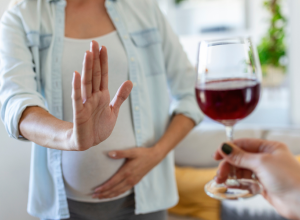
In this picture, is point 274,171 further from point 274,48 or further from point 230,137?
point 274,48

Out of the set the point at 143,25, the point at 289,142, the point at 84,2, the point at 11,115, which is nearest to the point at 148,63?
the point at 143,25

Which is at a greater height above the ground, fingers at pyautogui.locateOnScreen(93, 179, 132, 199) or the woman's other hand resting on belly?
the woman's other hand resting on belly

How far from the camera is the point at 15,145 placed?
341mm

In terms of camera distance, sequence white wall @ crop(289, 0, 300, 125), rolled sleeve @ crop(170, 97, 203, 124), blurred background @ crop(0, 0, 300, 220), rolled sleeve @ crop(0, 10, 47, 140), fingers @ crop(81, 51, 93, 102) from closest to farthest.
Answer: fingers @ crop(81, 51, 93, 102)
rolled sleeve @ crop(0, 10, 47, 140)
rolled sleeve @ crop(170, 97, 203, 124)
blurred background @ crop(0, 0, 300, 220)
white wall @ crop(289, 0, 300, 125)

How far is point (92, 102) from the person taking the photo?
28 cm

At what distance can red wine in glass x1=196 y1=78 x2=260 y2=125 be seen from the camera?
42 cm

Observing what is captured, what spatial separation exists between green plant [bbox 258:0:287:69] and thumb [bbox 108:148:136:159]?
8.14 ft

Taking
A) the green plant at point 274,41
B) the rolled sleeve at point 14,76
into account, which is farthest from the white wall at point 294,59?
the rolled sleeve at point 14,76

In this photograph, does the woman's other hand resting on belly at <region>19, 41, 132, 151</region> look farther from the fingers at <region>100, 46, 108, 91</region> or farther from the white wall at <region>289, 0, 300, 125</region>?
the white wall at <region>289, 0, 300, 125</region>

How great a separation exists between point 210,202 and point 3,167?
1.25 metres

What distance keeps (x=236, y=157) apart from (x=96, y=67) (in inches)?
13.5

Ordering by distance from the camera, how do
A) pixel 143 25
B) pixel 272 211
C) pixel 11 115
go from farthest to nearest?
pixel 272 211, pixel 143 25, pixel 11 115

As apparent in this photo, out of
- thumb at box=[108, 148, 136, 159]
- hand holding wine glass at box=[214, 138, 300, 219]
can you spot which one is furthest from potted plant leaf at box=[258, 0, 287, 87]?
thumb at box=[108, 148, 136, 159]

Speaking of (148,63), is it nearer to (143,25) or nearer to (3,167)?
(143,25)
